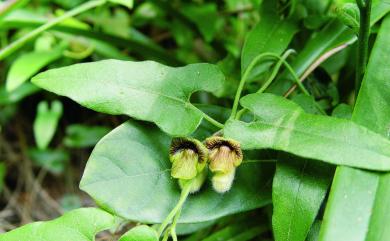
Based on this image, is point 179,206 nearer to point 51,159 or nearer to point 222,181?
point 222,181

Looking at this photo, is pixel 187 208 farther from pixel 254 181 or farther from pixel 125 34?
pixel 125 34

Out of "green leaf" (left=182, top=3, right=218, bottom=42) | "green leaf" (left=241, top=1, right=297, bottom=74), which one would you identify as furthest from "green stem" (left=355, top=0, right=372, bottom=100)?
"green leaf" (left=182, top=3, right=218, bottom=42)

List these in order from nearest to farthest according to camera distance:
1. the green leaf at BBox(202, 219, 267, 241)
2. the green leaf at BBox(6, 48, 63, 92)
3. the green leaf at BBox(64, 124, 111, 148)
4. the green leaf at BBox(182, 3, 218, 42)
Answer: the green leaf at BBox(202, 219, 267, 241)
the green leaf at BBox(6, 48, 63, 92)
the green leaf at BBox(182, 3, 218, 42)
the green leaf at BBox(64, 124, 111, 148)

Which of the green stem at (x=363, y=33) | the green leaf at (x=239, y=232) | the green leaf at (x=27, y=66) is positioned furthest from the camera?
the green leaf at (x=27, y=66)

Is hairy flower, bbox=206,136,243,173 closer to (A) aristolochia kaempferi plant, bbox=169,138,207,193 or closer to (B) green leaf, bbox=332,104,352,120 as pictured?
(A) aristolochia kaempferi plant, bbox=169,138,207,193

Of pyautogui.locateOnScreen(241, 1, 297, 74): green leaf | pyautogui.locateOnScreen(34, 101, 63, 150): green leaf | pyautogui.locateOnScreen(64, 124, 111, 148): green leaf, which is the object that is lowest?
pyautogui.locateOnScreen(64, 124, 111, 148): green leaf

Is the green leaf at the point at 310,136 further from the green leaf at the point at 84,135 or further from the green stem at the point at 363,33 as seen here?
the green leaf at the point at 84,135

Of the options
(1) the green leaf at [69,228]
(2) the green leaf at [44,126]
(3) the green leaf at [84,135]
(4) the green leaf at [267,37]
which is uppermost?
(4) the green leaf at [267,37]

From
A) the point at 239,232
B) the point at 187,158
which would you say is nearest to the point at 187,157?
the point at 187,158

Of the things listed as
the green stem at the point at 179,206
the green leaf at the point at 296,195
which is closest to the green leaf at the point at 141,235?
the green stem at the point at 179,206
